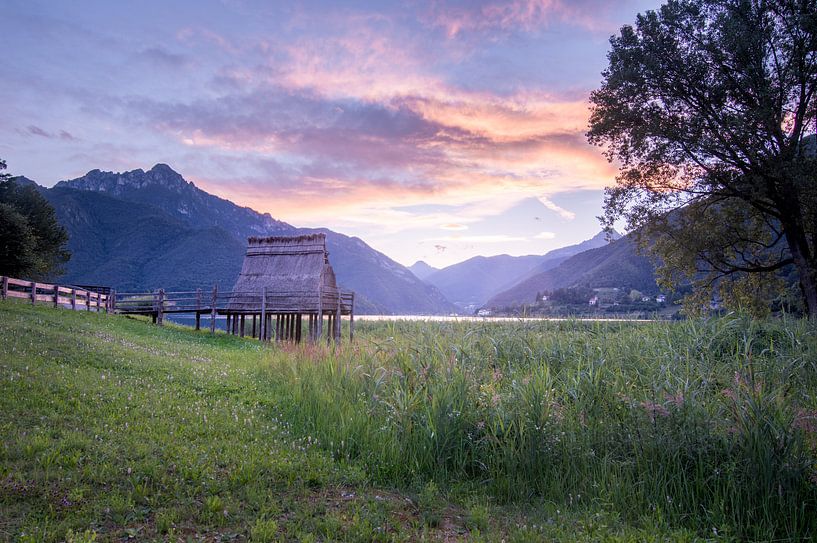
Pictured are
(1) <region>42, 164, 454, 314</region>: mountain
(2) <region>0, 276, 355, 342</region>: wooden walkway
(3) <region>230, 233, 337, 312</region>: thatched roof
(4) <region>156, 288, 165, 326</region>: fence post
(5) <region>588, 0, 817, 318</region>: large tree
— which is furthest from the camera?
(1) <region>42, 164, 454, 314</region>: mountain

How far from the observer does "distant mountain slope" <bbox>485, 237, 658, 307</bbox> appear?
7181 cm

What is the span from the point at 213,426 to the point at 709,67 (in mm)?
22559

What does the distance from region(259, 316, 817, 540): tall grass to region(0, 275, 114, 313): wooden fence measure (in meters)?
19.7

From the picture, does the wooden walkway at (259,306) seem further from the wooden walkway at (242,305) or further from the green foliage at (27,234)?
the green foliage at (27,234)

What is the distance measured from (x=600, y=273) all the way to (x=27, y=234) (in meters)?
83.1

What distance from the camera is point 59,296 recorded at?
24.8 metres

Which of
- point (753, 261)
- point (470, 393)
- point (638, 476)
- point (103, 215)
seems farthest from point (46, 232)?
point (103, 215)

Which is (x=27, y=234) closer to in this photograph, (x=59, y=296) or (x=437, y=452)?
(x=59, y=296)

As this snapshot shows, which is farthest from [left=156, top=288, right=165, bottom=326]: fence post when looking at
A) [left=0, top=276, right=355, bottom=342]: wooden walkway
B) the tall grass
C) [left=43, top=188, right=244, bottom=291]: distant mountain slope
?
[left=43, top=188, right=244, bottom=291]: distant mountain slope

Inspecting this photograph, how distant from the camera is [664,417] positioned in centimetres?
644

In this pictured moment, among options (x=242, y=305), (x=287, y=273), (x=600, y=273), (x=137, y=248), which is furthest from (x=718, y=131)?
(x=137, y=248)

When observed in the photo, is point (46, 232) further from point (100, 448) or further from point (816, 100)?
point (816, 100)

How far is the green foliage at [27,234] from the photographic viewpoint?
102ft

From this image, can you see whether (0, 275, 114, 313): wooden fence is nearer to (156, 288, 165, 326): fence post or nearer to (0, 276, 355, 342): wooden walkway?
(0, 276, 355, 342): wooden walkway
